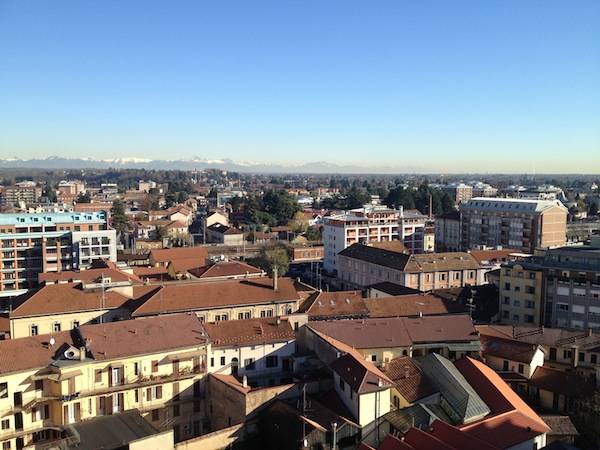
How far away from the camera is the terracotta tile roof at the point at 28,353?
77.2 ft

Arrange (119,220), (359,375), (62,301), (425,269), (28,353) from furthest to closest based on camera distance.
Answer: (119,220) < (425,269) < (62,301) < (28,353) < (359,375)

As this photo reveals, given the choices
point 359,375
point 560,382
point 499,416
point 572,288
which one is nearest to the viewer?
point 499,416

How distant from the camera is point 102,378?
2473 centimetres

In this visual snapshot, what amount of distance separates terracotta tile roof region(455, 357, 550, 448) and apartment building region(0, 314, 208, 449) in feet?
39.1

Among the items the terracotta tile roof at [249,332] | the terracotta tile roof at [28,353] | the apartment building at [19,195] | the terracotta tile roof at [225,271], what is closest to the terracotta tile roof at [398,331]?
the terracotta tile roof at [249,332]

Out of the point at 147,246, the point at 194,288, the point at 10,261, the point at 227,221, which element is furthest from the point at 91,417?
the point at 227,221

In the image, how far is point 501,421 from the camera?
22938mm

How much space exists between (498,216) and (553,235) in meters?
6.82

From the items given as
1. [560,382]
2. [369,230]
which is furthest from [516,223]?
[560,382]

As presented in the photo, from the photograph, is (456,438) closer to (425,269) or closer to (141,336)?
(141,336)

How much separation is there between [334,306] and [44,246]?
107 ft

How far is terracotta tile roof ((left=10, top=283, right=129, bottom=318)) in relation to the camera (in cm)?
3338

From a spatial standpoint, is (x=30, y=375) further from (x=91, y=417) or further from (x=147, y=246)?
(x=147, y=246)

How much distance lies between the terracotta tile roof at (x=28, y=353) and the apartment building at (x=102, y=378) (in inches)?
1.4
